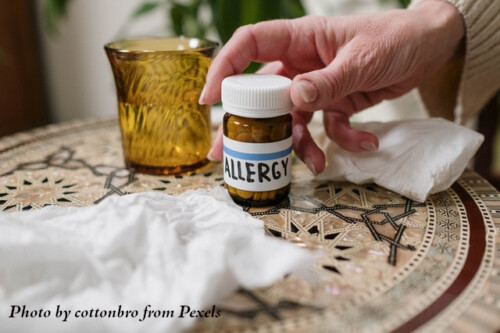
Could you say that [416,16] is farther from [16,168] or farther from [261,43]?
[16,168]

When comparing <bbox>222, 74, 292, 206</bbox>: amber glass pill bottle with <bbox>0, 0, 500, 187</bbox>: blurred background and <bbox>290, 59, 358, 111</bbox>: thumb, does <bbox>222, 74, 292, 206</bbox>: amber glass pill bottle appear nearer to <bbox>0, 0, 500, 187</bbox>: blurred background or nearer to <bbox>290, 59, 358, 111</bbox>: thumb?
<bbox>290, 59, 358, 111</bbox>: thumb

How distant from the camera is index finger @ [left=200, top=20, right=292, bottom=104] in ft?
1.79

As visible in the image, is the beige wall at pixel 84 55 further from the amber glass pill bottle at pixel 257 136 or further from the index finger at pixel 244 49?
the amber glass pill bottle at pixel 257 136

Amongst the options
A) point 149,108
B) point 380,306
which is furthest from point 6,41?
point 380,306

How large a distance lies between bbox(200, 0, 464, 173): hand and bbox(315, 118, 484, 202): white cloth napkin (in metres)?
0.02

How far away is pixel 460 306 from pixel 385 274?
0.21ft

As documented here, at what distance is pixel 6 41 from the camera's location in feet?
5.22

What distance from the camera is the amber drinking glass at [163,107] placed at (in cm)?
56

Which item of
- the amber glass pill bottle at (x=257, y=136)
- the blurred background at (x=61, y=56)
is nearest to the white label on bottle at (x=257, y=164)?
the amber glass pill bottle at (x=257, y=136)

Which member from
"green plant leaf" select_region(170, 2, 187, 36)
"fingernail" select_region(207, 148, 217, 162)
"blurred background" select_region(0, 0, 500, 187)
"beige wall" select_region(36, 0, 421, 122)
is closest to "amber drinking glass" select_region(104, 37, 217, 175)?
"fingernail" select_region(207, 148, 217, 162)

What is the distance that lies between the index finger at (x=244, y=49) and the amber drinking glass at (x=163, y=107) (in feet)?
0.14

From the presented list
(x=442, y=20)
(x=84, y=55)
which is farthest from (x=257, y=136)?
(x=84, y=55)

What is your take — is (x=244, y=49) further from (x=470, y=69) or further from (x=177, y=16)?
(x=177, y=16)

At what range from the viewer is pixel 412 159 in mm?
537
